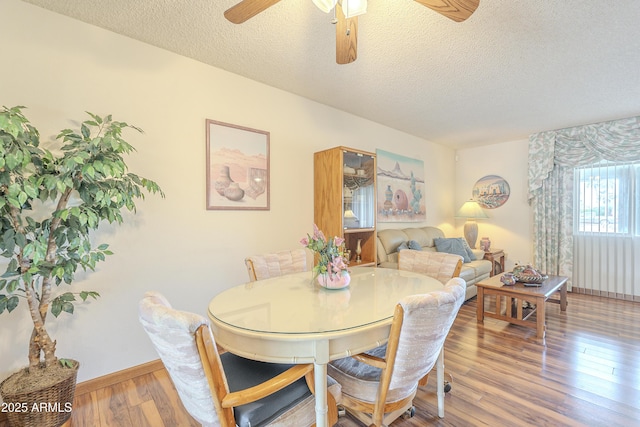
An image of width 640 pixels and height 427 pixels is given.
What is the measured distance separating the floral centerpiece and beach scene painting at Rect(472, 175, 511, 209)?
4554mm

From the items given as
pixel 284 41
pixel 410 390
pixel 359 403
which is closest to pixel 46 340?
pixel 359 403

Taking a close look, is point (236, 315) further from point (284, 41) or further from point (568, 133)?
point (568, 133)

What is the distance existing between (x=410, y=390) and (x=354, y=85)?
101 inches

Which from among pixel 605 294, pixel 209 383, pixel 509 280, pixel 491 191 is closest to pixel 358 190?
pixel 509 280

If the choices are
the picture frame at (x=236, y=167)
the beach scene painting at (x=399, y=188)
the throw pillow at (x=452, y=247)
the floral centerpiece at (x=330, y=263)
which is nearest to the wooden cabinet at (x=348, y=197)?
the picture frame at (x=236, y=167)

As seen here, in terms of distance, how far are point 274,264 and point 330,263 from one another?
651mm

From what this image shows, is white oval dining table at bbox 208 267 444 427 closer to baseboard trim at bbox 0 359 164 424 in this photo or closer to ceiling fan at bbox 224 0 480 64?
baseboard trim at bbox 0 359 164 424

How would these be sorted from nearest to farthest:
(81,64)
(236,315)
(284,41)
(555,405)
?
(236,315), (555,405), (81,64), (284,41)

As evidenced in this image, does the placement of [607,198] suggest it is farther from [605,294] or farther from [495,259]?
[495,259]

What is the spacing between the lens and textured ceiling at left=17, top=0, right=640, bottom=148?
178 centimetres

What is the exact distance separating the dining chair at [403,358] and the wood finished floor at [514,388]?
495 millimetres

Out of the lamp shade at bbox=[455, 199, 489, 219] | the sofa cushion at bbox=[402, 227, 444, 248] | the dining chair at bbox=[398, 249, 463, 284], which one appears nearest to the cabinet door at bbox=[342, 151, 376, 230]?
the dining chair at bbox=[398, 249, 463, 284]

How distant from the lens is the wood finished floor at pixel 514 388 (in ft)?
5.41

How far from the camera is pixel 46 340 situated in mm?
1570
